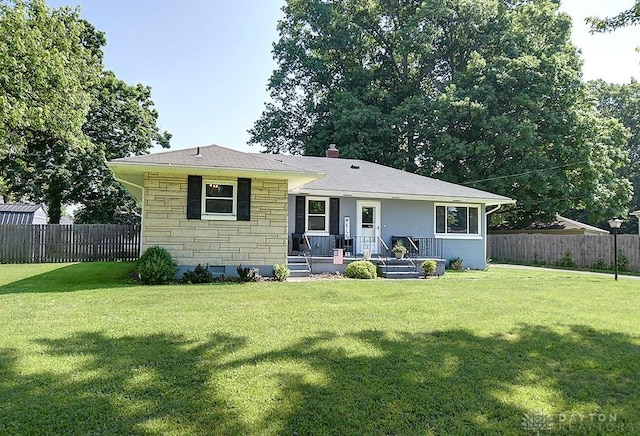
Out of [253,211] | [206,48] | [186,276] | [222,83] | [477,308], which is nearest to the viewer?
[477,308]

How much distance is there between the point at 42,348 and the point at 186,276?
5.95m

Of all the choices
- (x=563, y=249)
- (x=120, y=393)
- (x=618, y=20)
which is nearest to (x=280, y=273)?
(x=120, y=393)

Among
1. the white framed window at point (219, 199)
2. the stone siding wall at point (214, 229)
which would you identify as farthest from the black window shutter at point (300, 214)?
the white framed window at point (219, 199)

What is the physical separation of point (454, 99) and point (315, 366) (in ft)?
79.1

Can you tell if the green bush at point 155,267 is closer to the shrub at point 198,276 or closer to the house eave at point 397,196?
the shrub at point 198,276

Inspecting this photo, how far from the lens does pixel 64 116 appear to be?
12742mm

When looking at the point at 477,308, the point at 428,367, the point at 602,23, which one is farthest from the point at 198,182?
the point at 602,23

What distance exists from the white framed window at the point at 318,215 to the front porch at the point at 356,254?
1.21 feet

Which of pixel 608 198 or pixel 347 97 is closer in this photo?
pixel 608 198

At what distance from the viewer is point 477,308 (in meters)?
7.21

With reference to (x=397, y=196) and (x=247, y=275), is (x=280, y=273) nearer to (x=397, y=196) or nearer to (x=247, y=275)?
(x=247, y=275)

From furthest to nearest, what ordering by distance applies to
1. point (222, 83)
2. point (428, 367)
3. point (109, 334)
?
1. point (222, 83)
2. point (109, 334)
3. point (428, 367)

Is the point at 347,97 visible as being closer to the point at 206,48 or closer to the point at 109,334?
the point at 206,48

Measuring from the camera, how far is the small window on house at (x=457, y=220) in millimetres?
15961
